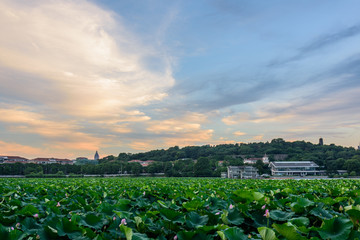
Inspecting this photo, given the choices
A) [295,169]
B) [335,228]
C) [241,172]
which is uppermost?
[335,228]

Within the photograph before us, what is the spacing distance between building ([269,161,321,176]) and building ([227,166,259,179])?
31.5 feet

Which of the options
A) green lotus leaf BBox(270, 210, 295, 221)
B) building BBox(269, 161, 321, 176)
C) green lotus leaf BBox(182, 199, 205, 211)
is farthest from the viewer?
building BBox(269, 161, 321, 176)

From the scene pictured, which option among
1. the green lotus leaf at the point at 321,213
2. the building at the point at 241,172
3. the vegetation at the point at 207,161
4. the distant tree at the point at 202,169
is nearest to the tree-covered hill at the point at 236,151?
the vegetation at the point at 207,161

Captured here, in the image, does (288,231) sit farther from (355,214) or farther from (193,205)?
(193,205)

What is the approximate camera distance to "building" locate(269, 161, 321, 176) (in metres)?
105

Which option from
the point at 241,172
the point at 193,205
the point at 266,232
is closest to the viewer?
the point at 266,232

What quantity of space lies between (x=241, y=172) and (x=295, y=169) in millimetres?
27405

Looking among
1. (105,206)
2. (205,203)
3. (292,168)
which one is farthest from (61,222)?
(292,168)

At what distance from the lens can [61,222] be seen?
91.7 inches

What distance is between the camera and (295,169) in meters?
107

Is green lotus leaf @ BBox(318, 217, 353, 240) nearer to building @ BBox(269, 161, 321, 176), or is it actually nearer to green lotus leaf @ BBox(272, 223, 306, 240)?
green lotus leaf @ BBox(272, 223, 306, 240)

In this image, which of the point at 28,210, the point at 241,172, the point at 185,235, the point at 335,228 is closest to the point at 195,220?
the point at 185,235

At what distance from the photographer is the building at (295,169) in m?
105

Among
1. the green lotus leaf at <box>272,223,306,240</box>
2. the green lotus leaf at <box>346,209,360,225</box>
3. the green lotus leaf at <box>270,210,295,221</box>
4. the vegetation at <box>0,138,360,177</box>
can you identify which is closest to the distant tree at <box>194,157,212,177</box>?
the vegetation at <box>0,138,360,177</box>
